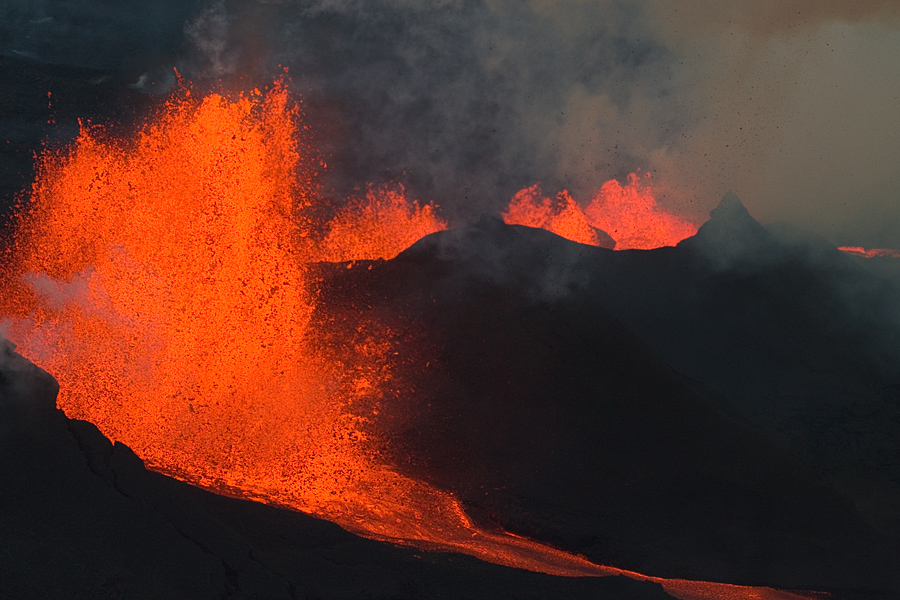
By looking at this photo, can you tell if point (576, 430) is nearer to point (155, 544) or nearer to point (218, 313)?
point (218, 313)

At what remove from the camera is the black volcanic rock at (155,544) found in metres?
5.09

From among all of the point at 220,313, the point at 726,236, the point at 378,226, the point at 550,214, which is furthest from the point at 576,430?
the point at 220,313

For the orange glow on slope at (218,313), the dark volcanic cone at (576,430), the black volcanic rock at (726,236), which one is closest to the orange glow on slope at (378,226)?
the orange glow on slope at (218,313)

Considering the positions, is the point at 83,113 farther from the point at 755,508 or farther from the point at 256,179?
the point at 755,508

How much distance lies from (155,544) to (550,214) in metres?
6.80

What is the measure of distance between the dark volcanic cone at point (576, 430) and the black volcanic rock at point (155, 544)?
156 cm

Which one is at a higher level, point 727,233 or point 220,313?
point 727,233

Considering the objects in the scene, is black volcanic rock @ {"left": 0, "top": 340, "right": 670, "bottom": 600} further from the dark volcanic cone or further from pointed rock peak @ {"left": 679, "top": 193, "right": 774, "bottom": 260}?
pointed rock peak @ {"left": 679, "top": 193, "right": 774, "bottom": 260}

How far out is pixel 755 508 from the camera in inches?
327

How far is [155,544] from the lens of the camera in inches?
218

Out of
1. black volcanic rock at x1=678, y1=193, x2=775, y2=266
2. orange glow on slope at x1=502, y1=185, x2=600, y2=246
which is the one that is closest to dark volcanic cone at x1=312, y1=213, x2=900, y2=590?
orange glow on slope at x1=502, y1=185, x2=600, y2=246

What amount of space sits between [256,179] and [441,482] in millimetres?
4853

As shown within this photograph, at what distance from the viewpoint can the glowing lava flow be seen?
8086 millimetres

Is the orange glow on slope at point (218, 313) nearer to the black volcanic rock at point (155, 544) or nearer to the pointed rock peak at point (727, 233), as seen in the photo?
the black volcanic rock at point (155, 544)
